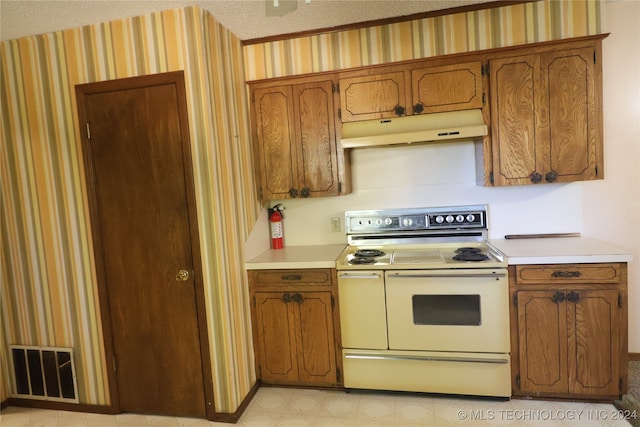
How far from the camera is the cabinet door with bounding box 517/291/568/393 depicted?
6.71ft

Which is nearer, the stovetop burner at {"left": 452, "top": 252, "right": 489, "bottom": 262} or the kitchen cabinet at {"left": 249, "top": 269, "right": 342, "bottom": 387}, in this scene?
the stovetop burner at {"left": 452, "top": 252, "right": 489, "bottom": 262}

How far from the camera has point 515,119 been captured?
2.26 m

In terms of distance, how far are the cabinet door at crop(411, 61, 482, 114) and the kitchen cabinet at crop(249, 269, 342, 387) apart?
4.20ft

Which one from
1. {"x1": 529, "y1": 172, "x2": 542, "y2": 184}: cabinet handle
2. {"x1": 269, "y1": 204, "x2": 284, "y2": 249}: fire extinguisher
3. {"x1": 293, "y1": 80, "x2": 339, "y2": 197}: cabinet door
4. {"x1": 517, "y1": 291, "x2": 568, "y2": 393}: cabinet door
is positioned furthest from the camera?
{"x1": 269, "y1": 204, "x2": 284, "y2": 249}: fire extinguisher

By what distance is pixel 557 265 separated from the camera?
6.59 feet

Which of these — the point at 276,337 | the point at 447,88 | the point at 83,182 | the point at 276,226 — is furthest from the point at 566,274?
the point at 83,182

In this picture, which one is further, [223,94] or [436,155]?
[436,155]

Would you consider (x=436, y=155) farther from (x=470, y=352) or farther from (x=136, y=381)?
(x=136, y=381)

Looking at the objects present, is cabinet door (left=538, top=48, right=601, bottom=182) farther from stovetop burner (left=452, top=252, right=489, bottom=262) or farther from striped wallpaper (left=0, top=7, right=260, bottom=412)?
striped wallpaper (left=0, top=7, right=260, bottom=412)

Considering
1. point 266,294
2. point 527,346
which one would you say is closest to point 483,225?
point 527,346

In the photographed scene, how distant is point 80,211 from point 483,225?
271 cm

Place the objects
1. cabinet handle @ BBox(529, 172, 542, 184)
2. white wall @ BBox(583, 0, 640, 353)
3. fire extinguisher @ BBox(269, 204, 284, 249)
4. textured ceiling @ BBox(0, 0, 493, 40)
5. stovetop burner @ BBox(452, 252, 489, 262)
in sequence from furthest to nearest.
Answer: fire extinguisher @ BBox(269, 204, 284, 249) < white wall @ BBox(583, 0, 640, 353) < cabinet handle @ BBox(529, 172, 542, 184) < stovetop burner @ BBox(452, 252, 489, 262) < textured ceiling @ BBox(0, 0, 493, 40)

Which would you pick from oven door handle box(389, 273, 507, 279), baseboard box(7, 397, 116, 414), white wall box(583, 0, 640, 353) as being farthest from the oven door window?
baseboard box(7, 397, 116, 414)

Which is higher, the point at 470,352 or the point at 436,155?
the point at 436,155
